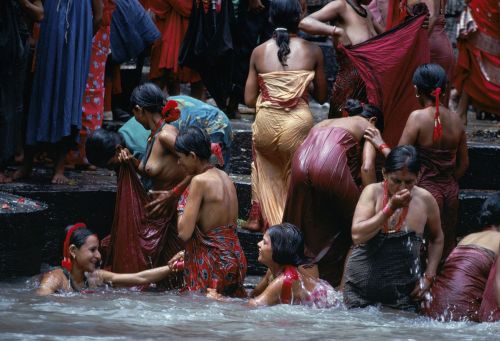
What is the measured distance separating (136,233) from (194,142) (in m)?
0.96

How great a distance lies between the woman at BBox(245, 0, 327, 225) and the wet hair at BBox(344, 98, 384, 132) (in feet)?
1.75

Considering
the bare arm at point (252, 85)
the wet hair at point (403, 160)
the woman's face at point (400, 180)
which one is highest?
the bare arm at point (252, 85)

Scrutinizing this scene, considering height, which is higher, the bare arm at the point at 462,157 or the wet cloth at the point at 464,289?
the bare arm at the point at 462,157

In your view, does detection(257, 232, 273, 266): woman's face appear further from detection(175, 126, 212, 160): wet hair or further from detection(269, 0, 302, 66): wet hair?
detection(269, 0, 302, 66): wet hair

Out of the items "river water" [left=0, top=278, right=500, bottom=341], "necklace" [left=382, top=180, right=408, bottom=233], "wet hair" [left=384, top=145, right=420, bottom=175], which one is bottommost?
"river water" [left=0, top=278, right=500, bottom=341]

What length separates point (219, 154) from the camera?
8812 mm

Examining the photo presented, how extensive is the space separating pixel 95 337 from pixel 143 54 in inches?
192

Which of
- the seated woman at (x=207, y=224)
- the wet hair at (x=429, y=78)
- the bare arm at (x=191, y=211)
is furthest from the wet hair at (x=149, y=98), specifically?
the wet hair at (x=429, y=78)

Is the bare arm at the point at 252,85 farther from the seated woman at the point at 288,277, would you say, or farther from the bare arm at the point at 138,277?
the seated woman at the point at 288,277

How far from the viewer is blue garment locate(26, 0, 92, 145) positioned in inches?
391

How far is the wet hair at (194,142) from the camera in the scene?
8.26 meters

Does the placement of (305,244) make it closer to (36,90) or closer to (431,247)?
(431,247)

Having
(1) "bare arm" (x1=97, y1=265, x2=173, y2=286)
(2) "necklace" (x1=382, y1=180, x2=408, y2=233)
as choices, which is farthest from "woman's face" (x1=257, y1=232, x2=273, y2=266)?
(1) "bare arm" (x1=97, y1=265, x2=173, y2=286)

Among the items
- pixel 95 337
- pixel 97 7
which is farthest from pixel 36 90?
pixel 95 337
